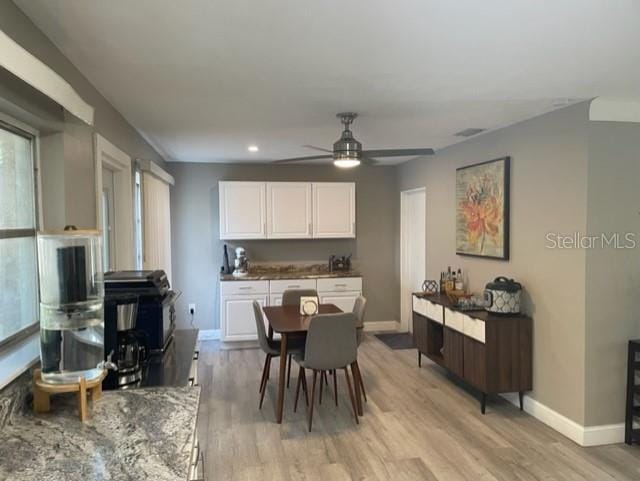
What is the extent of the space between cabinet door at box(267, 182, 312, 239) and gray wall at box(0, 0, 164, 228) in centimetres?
304

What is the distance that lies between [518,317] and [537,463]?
1074 mm

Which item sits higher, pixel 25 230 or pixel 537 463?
pixel 25 230

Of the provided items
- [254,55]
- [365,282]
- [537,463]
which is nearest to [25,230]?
[254,55]

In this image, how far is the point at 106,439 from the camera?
1385 mm

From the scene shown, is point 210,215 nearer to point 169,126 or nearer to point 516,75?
point 169,126

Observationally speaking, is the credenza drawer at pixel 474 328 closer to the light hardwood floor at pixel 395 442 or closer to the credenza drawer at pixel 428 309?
the credenza drawer at pixel 428 309

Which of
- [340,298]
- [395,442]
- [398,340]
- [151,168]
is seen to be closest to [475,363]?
[395,442]

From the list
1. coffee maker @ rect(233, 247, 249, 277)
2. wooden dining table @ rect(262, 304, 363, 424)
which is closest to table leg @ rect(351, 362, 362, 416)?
wooden dining table @ rect(262, 304, 363, 424)

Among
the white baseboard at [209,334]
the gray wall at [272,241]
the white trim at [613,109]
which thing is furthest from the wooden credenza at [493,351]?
the white baseboard at [209,334]

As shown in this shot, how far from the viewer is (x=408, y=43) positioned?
2.02 m

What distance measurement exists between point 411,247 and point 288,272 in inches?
68.1

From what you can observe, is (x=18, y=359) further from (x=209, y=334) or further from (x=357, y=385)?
(x=209, y=334)

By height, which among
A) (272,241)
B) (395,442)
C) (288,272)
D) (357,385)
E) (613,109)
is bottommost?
(395,442)

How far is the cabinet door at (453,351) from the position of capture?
12.4 ft
